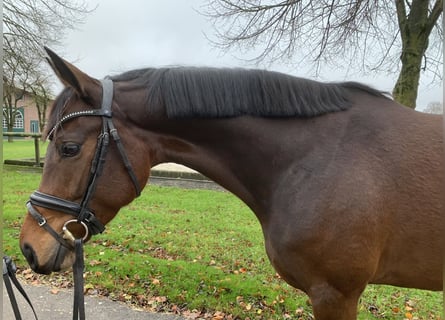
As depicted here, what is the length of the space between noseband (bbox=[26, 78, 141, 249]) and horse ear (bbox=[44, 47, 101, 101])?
6 centimetres

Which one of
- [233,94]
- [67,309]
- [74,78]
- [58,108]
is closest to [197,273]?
[67,309]

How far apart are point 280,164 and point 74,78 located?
1182mm

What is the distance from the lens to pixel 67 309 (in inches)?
148

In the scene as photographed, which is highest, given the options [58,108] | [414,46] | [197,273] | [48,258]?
[414,46]

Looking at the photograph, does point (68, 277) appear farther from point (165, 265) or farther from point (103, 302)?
point (165, 265)

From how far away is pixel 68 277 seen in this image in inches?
178

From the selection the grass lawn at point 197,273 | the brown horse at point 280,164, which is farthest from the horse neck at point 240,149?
the grass lawn at point 197,273

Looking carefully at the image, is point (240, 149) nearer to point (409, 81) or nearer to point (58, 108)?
point (58, 108)

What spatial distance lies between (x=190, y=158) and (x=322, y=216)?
0.82 meters

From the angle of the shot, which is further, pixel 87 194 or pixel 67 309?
pixel 67 309

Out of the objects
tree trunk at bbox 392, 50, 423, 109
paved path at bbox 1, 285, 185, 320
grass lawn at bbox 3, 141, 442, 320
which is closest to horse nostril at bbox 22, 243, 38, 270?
paved path at bbox 1, 285, 185, 320

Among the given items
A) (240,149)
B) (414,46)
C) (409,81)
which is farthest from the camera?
(414,46)

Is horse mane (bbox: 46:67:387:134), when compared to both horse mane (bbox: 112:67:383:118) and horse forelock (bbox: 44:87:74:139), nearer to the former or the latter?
horse mane (bbox: 112:67:383:118)

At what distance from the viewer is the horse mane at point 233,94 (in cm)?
204
